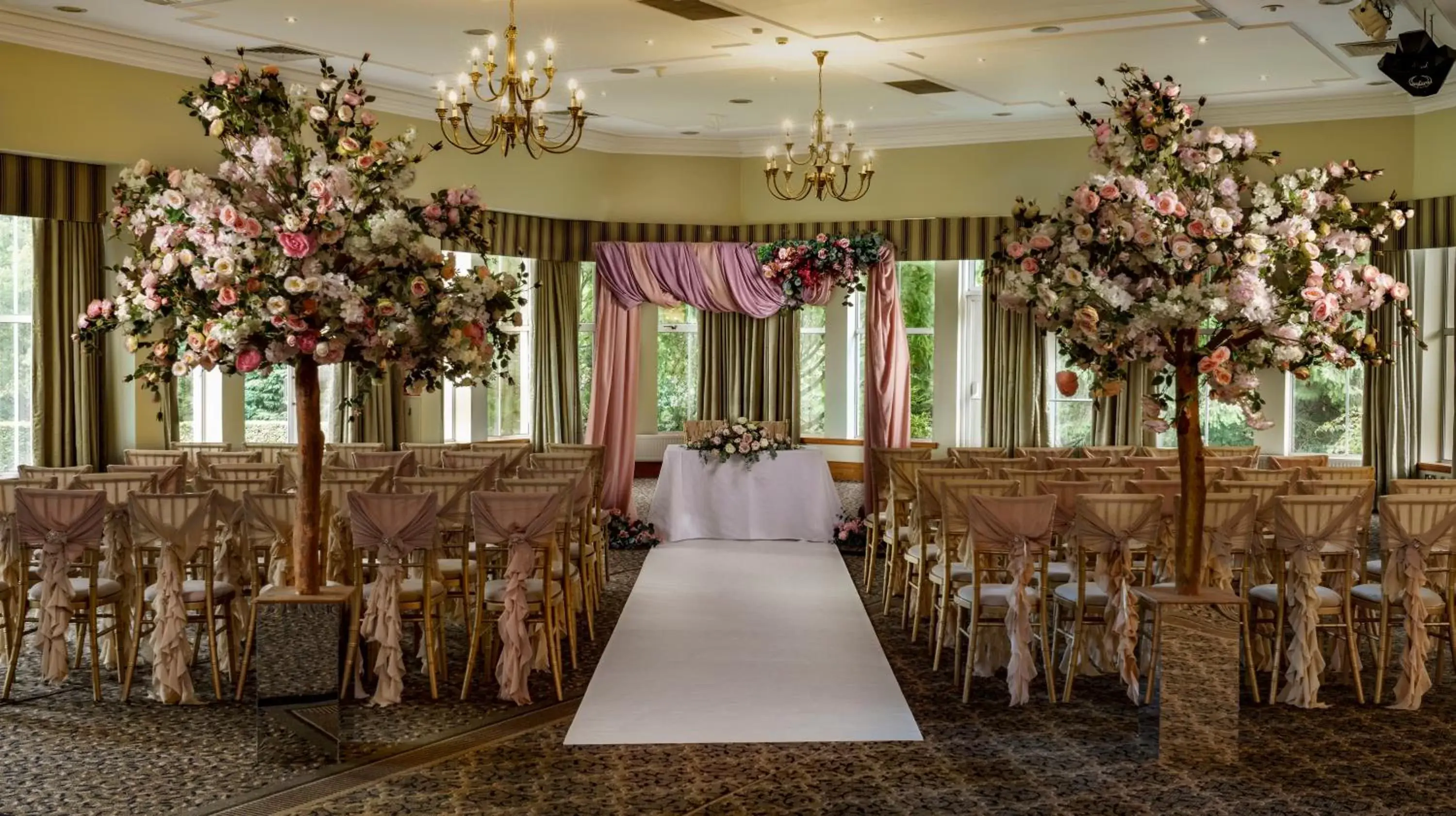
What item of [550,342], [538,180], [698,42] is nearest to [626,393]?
[550,342]

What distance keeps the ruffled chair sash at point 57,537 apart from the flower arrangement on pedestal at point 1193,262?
4.60 metres

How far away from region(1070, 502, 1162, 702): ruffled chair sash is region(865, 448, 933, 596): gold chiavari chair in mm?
2454

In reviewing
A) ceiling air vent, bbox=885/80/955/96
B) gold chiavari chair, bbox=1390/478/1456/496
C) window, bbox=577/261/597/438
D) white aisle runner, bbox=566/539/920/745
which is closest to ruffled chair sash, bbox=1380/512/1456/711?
gold chiavari chair, bbox=1390/478/1456/496

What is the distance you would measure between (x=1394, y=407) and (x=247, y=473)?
10.6 m

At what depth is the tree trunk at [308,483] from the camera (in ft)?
19.1

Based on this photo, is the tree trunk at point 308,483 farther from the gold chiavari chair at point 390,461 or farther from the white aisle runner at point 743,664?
the gold chiavari chair at point 390,461

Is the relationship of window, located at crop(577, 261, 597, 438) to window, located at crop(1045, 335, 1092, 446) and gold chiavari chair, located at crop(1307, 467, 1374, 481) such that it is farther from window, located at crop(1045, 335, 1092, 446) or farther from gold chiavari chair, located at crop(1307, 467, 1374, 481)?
gold chiavari chair, located at crop(1307, 467, 1374, 481)

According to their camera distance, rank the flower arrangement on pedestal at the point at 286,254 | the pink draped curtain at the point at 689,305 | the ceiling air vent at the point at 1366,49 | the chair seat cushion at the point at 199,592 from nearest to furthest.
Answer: the flower arrangement on pedestal at the point at 286,254 → the chair seat cushion at the point at 199,592 → the ceiling air vent at the point at 1366,49 → the pink draped curtain at the point at 689,305

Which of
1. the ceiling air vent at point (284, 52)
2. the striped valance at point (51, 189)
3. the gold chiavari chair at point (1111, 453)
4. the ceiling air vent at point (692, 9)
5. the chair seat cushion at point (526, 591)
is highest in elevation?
the ceiling air vent at point (284, 52)

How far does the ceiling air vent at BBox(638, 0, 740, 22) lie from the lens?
8.93 metres

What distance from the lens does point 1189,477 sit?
589cm

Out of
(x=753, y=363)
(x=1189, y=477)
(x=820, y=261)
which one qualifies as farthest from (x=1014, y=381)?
(x=1189, y=477)

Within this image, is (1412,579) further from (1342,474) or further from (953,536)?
(953,536)

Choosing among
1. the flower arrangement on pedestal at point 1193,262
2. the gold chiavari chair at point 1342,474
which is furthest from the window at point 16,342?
the gold chiavari chair at point 1342,474
